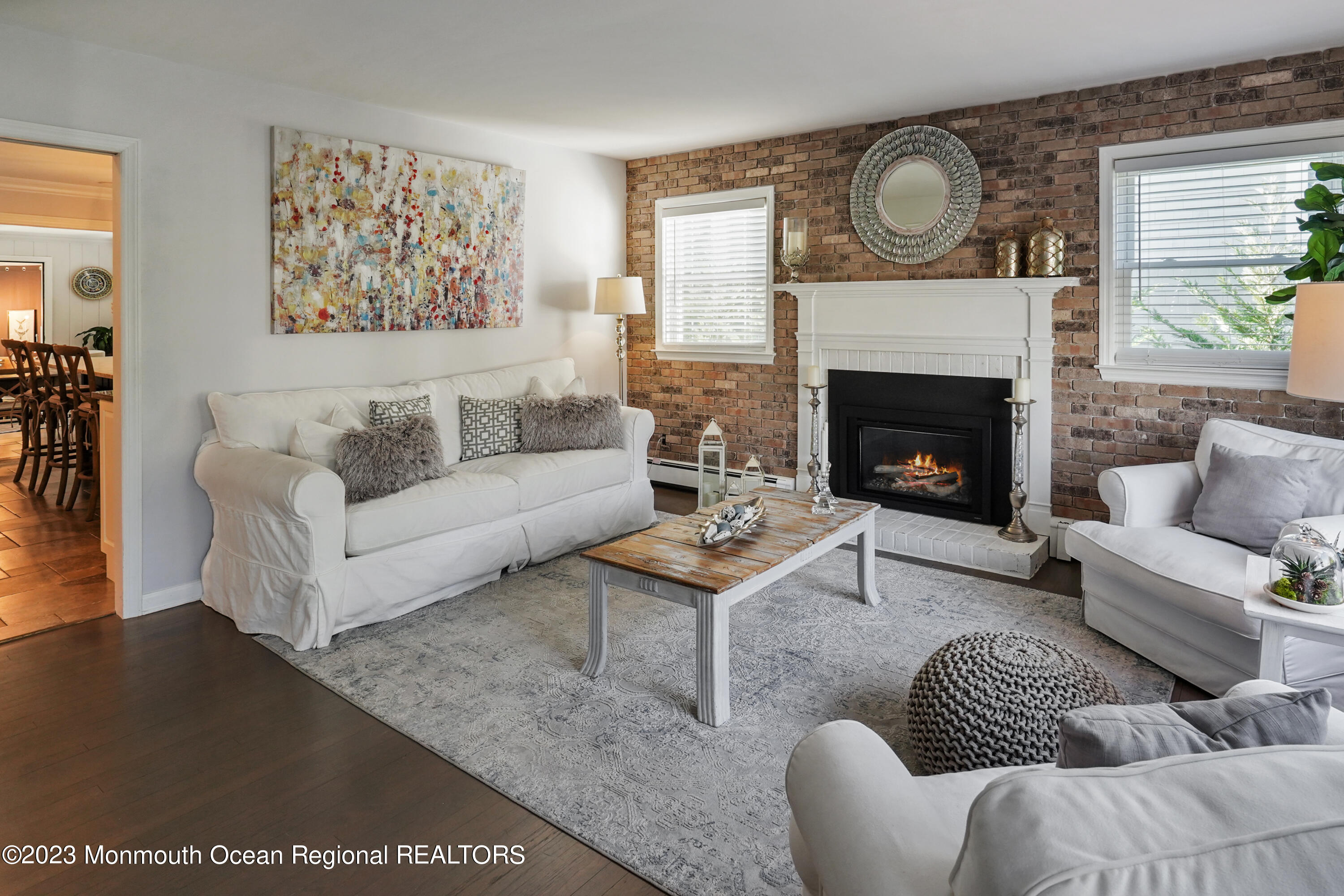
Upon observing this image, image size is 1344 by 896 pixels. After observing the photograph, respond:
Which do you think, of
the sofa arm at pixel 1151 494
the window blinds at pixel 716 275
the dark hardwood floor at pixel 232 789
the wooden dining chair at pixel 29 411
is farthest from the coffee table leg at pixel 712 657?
the wooden dining chair at pixel 29 411

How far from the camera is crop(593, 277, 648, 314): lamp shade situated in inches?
234

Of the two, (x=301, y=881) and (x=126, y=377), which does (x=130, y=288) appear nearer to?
(x=126, y=377)

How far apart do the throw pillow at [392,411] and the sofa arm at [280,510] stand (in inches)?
25.3

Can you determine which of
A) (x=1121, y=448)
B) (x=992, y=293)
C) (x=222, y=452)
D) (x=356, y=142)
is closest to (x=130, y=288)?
(x=222, y=452)

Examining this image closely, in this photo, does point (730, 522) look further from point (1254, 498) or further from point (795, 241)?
point (795, 241)

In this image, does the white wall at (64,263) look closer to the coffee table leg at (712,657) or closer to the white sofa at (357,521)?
the white sofa at (357,521)

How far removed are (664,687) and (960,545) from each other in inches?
87.1

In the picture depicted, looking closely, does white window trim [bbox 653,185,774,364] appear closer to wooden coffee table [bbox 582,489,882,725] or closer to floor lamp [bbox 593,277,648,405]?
floor lamp [bbox 593,277,648,405]

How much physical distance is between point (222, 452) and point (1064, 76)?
4.53 m

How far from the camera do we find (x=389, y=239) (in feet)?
15.5

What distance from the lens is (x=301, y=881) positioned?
199cm

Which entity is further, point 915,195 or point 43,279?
point 43,279

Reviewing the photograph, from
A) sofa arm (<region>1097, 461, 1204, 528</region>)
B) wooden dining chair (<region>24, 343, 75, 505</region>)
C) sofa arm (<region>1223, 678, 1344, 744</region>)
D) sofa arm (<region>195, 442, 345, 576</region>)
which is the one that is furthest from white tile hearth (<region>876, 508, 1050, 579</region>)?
wooden dining chair (<region>24, 343, 75, 505</region>)

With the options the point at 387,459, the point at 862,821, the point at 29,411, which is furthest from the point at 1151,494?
the point at 29,411
